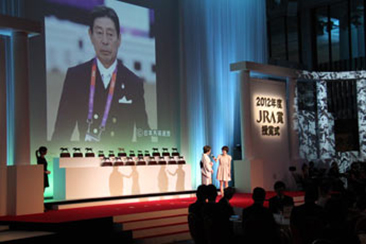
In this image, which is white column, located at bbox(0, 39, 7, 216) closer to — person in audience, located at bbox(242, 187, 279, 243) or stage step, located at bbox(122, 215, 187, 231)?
stage step, located at bbox(122, 215, 187, 231)

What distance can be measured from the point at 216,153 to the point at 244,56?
3113mm

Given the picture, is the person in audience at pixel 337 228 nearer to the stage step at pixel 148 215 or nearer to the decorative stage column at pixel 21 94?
the stage step at pixel 148 215

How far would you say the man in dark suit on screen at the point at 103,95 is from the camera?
12.0m

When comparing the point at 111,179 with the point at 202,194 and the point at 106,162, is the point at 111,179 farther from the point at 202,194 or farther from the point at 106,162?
the point at 202,194

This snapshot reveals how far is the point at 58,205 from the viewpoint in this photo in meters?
10.2

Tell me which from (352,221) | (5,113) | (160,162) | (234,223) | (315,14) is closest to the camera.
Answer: (352,221)

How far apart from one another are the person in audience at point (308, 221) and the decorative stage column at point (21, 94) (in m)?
6.46

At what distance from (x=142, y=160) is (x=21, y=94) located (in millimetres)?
3401

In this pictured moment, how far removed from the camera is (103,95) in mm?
12625

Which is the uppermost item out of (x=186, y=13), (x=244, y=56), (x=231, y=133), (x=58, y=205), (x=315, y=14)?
(x=315, y=14)


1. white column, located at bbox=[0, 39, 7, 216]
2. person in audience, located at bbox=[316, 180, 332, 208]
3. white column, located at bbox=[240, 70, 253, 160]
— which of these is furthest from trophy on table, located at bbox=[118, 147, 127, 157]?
person in audience, located at bbox=[316, 180, 332, 208]

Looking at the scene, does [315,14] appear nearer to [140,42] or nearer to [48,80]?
[140,42]

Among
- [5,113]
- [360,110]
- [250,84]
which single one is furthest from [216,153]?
[5,113]

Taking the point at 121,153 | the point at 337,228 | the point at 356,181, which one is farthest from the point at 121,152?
the point at 337,228
